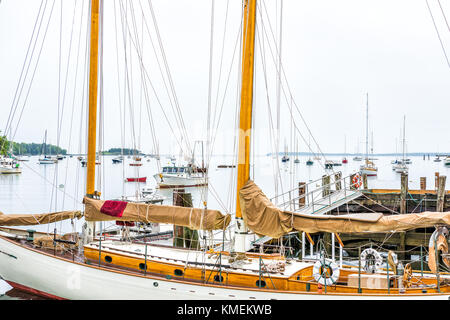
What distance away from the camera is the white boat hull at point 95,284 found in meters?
10.8

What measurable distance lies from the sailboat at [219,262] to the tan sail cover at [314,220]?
0.09 feet

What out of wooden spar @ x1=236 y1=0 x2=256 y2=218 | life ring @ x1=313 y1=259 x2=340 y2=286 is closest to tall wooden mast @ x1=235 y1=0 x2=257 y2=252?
wooden spar @ x1=236 y1=0 x2=256 y2=218

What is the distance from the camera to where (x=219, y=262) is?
1227cm

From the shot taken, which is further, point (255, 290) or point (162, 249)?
point (162, 249)

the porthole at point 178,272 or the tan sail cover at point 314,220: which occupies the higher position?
the tan sail cover at point 314,220

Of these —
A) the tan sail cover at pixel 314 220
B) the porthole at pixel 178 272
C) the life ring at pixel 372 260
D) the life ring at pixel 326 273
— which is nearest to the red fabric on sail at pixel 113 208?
the porthole at pixel 178 272

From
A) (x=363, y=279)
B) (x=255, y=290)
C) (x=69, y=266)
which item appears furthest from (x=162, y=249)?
(x=363, y=279)

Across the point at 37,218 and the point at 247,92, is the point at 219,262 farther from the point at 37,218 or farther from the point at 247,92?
the point at 37,218

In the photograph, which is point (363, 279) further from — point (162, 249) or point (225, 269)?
point (162, 249)

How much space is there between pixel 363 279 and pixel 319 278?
155cm


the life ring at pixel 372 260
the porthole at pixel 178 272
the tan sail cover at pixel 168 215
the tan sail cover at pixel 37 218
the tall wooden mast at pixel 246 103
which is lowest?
the porthole at pixel 178 272

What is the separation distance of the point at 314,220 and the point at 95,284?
271 inches

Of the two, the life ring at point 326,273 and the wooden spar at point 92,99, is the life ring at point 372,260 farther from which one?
the wooden spar at point 92,99

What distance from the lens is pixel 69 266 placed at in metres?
12.9
